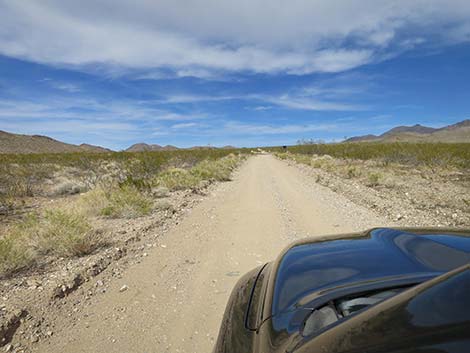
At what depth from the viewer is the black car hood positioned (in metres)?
1.57

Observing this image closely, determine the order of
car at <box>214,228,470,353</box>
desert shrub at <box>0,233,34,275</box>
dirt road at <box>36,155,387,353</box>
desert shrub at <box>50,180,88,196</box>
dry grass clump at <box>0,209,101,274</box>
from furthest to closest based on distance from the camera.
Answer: desert shrub at <box>50,180,88,196</box> < dry grass clump at <box>0,209,101,274</box> < desert shrub at <box>0,233,34,275</box> < dirt road at <box>36,155,387,353</box> < car at <box>214,228,470,353</box>

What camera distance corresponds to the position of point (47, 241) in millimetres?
5188

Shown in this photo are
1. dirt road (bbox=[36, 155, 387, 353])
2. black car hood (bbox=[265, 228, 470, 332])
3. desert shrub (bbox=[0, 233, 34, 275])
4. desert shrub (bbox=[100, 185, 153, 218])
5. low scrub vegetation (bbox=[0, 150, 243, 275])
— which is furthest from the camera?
desert shrub (bbox=[100, 185, 153, 218])

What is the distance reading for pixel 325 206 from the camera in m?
8.61

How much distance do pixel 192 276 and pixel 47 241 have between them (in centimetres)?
278

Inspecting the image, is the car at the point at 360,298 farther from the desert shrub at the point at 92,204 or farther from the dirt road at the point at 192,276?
the desert shrub at the point at 92,204

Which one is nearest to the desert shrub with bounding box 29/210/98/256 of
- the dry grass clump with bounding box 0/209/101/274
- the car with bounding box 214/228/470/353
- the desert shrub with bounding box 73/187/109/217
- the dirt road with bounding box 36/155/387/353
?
the dry grass clump with bounding box 0/209/101/274

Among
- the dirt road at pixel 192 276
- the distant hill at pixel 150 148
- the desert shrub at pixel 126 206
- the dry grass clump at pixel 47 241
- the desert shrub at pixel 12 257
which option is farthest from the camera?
the distant hill at pixel 150 148

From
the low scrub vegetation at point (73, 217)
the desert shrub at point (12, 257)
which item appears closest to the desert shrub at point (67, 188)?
the low scrub vegetation at point (73, 217)

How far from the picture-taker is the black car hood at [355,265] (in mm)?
1572

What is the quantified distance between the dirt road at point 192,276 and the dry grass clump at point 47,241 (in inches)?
48.9

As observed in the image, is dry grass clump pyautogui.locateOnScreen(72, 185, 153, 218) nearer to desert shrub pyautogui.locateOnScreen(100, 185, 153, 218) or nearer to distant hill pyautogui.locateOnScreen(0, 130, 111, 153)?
desert shrub pyautogui.locateOnScreen(100, 185, 153, 218)

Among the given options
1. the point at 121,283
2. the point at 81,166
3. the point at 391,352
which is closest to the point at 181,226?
the point at 121,283

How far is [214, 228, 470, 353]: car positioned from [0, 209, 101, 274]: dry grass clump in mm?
3985
